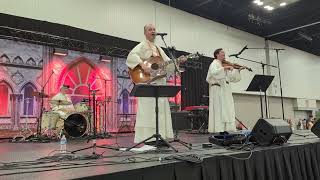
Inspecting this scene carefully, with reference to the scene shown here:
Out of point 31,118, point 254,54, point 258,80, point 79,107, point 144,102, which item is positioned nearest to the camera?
point 144,102

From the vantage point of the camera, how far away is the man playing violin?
211 inches

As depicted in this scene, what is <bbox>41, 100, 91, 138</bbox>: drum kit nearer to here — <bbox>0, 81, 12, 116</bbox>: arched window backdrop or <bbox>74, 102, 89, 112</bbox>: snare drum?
<bbox>74, 102, 89, 112</bbox>: snare drum

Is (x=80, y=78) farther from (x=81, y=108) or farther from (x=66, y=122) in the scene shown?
(x=66, y=122)

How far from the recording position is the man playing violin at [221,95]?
5.37 metres

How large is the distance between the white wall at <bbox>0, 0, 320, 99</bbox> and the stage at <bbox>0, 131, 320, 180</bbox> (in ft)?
18.2

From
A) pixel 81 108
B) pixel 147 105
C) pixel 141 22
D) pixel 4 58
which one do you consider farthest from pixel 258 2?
pixel 4 58

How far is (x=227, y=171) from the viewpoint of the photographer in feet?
8.62

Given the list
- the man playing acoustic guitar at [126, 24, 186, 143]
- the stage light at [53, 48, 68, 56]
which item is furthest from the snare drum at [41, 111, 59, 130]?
the man playing acoustic guitar at [126, 24, 186, 143]

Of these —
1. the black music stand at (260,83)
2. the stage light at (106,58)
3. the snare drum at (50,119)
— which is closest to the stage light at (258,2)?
the black music stand at (260,83)

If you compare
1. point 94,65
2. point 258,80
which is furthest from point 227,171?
point 94,65

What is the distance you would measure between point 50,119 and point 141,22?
169 inches

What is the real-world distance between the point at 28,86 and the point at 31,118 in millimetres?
866

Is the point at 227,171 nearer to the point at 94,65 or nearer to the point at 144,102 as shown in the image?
the point at 144,102

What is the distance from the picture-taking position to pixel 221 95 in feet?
18.0
